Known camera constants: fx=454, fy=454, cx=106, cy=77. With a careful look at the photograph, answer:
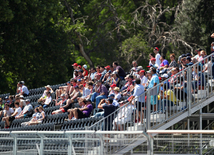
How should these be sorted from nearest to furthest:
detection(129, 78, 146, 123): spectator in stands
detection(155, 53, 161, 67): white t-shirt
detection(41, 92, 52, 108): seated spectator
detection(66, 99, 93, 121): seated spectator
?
detection(129, 78, 146, 123): spectator in stands, detection(66, 99, 93, 121): seated spectator, detection(155, 53, 161, 67): white t-shirt, detection(41, 92, 52, 108): seated spectator

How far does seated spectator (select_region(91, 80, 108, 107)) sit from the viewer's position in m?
15.5

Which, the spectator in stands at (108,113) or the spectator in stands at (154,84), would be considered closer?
the spectator in stands at (154,84)

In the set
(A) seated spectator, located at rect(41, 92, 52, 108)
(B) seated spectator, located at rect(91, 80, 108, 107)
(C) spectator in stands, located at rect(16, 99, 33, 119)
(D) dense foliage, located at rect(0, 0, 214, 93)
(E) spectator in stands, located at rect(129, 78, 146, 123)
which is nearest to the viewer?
(E) spectator in stands, located at rect(129, 78, 146, 123)

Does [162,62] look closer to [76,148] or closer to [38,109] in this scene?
[38,109]

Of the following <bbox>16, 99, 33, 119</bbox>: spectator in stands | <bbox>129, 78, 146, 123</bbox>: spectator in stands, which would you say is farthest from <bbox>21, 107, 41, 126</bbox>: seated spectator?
<bbox>129, 78, 146, 123</bbox>: spectator in stands

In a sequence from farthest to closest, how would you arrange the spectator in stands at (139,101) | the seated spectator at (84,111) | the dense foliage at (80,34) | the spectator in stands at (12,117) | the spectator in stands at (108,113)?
the dense foliage at (80,34) < the spectator in stands at (12,117) < the seated spectator at (84,111) < the spectator in stands at (108,113) < the spectator in stands at (139,101)

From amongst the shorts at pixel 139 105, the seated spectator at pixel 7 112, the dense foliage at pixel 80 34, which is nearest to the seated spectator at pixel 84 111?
the shorts at pixel 139 105

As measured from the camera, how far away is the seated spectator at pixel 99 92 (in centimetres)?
1551

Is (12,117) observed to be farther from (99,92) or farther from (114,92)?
(114,92)

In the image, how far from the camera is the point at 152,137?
7953mm

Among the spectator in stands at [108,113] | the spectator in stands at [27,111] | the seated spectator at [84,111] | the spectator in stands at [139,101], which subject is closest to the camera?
the spectator in stands at [139,101]

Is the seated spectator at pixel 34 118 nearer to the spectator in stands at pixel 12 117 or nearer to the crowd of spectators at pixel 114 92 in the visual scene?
the crowd of spectators at pixel 114 92

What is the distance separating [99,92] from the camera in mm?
16078

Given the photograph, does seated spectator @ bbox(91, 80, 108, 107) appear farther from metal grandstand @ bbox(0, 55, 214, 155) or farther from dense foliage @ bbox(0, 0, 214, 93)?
dense foliage @ bbox(0, 0, 214, 93)
